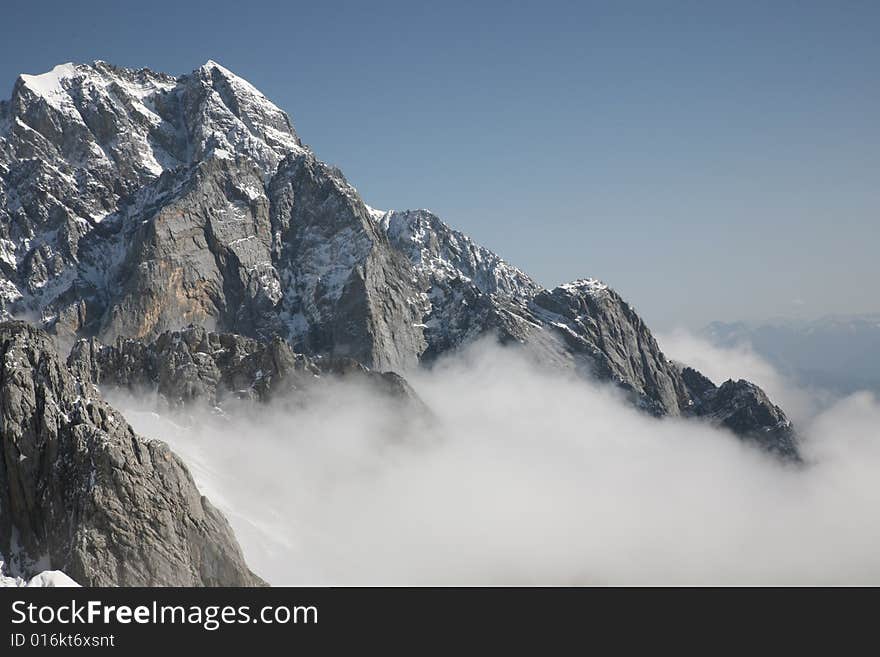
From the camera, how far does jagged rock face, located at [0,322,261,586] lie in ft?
294

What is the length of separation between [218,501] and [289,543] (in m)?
15.1

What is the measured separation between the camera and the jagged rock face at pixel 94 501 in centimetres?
8956

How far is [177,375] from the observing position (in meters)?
194

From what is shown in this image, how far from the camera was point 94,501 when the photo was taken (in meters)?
91.5
